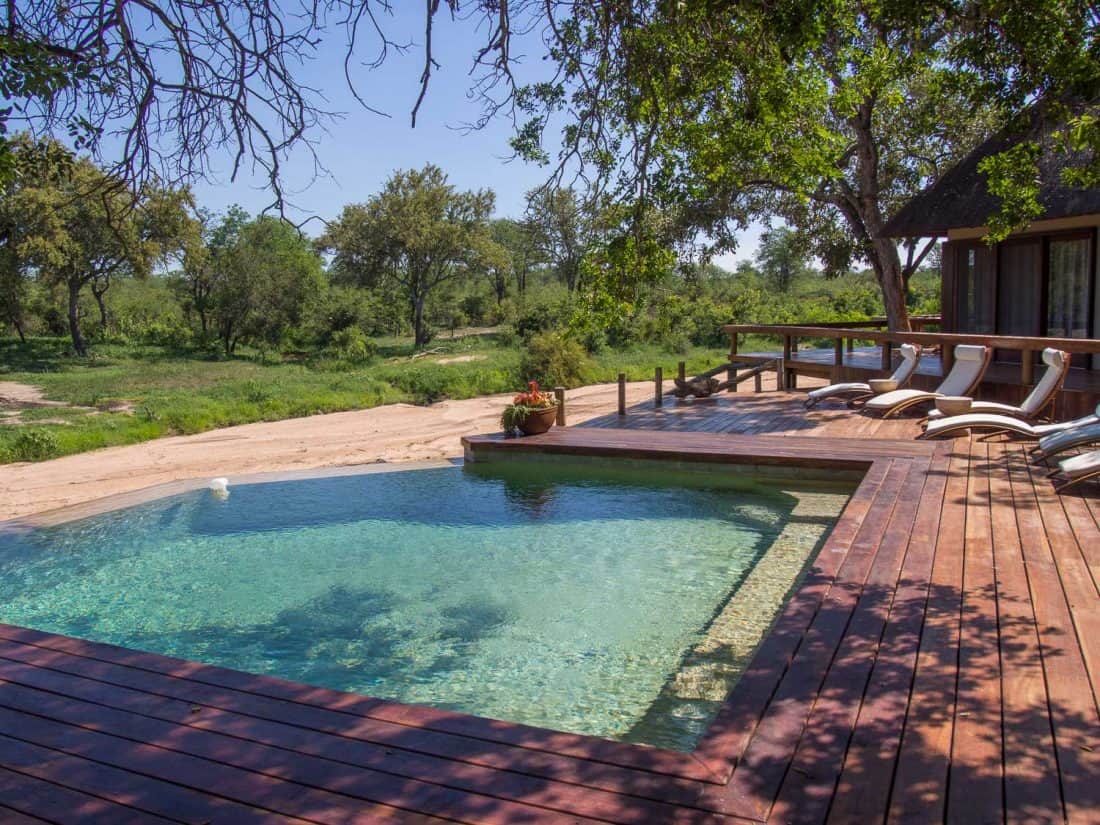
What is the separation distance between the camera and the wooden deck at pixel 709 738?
8.87 ft

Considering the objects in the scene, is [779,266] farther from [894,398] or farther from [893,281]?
[894,398]

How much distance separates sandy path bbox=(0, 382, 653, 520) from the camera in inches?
478

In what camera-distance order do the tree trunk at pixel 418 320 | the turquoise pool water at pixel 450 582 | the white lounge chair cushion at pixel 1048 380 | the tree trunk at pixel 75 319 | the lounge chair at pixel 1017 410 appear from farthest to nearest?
the tree trunk at pixel 418 320, the tree trunk at pixel 75 319, the white lounge chair cushion at pixel 1048 380, the lounge chair at pixel 1017 410, the turquoise pool water at pixel 450 582

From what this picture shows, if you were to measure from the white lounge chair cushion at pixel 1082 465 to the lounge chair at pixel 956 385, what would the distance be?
338 cm

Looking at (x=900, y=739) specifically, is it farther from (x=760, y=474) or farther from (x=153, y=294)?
(x=153, y=294)

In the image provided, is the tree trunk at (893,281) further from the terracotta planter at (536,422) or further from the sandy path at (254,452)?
the terracotta planter at (536,422)

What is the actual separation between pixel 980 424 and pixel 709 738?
7109 mm

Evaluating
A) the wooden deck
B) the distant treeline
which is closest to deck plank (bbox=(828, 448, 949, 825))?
the wooden deck

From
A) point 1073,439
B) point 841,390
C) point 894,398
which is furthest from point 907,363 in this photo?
point 1073,439

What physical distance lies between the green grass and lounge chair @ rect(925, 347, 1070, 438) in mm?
13926

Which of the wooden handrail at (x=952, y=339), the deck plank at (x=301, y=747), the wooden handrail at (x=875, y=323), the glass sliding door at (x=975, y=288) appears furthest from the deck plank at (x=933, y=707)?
the wooden handrail at (x=875, y=323)

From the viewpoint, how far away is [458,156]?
5414mm

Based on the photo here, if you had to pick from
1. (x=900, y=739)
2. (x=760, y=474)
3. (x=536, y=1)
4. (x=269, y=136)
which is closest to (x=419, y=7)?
(x=536, y=1)

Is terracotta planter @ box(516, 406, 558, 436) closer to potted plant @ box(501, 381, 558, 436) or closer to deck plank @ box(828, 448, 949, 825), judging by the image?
potted plant @ box(501, 381, 558, 436)
